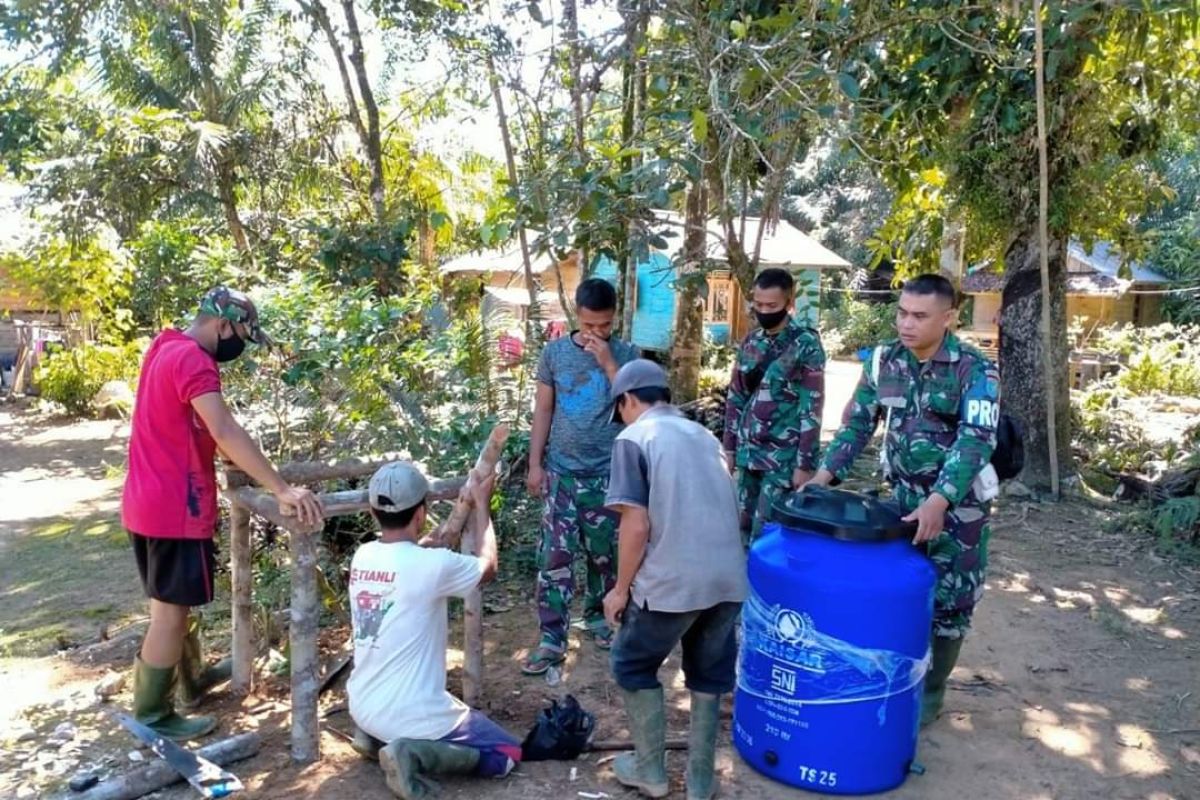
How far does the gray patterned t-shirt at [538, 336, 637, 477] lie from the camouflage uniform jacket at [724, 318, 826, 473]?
57 centimetres

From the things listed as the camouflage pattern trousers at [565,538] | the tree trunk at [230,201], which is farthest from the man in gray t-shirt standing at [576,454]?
the tree trunk at [230,201]

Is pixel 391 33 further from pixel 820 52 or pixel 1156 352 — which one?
pixel 1156 352

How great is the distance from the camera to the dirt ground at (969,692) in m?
→ 3.26

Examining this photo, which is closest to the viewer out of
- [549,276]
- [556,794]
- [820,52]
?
[556,794]

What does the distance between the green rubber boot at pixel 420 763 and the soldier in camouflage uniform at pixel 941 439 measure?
1.58 meters

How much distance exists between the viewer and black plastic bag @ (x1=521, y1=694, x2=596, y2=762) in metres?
3.35

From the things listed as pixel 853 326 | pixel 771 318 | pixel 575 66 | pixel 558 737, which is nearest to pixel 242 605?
pixel 558 737

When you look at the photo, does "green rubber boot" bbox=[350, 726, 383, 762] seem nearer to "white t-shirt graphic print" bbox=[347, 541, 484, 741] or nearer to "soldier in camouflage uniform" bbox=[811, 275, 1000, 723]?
"white t-shirt graphic print" bbox=[347, 541, 484, 741]

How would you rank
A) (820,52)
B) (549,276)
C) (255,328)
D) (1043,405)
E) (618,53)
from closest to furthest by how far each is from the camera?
(255,328), (820,52), (618,53), (1043,405), (549,276)

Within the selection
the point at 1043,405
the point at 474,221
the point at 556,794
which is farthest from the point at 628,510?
the point at 474,221

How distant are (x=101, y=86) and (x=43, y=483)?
6662mm

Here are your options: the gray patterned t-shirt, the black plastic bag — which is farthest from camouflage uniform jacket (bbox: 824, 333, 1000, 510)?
the black plastic bag

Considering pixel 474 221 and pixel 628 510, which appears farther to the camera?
pixel 474 221

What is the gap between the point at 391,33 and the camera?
922 centimetres
